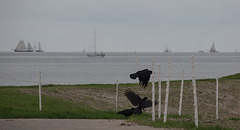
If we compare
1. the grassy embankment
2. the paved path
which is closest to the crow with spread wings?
the grassy embankment

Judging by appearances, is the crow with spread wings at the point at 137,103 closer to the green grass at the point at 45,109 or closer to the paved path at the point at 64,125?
the green grass at the point at 45,109

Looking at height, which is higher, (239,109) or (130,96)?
(130,96)

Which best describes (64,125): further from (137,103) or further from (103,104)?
(103,104)

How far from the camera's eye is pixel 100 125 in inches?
537

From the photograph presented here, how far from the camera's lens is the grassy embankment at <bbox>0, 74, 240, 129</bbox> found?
52.0ft

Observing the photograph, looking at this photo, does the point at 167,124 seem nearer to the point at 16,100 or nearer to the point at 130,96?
the point at 130,96

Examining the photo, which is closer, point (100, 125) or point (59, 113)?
point (100, 125)

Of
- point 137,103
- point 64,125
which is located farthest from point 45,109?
point 64,125

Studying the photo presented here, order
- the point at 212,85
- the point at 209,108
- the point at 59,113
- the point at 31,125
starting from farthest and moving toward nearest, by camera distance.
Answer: the point at 212,85 → the point at 209,108 → the point at 59,113 → the point at 31,125

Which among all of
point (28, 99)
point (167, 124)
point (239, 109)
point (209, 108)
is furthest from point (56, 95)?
point (167, 124)

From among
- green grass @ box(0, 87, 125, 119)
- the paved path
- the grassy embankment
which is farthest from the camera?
green grass @ box(0, 87, 125, 119)

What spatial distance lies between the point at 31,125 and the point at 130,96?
5.07 meters

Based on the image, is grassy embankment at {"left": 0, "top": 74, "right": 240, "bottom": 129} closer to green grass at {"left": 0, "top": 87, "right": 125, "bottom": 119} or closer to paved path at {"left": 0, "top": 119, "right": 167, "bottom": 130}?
green grass at {"left": 0, "top": 87, "right": 125, "bottom": 119}

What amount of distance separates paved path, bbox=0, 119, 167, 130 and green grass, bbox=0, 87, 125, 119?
5.02 feet
